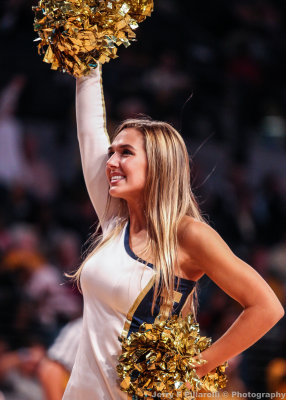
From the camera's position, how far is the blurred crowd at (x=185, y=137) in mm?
4809

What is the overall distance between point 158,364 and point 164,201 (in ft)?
1.72

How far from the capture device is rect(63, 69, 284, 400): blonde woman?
2.11m

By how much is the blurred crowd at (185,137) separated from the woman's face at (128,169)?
7.31 ft

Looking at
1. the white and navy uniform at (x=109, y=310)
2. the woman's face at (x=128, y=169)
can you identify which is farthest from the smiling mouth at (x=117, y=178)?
the white and navy uniform at (x=109, y=310)

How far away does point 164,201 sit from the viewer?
2.23m

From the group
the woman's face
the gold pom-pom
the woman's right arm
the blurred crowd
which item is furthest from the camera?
the blurred crowd

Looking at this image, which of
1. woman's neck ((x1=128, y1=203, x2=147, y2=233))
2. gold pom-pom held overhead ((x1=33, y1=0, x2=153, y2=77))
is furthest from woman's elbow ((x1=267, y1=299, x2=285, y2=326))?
gold pom-pom held overhead ((x1=33, y1=0, x2=153, y2=77))

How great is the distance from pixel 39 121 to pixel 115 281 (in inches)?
189

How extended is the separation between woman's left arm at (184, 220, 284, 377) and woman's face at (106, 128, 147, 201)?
259 millimetres

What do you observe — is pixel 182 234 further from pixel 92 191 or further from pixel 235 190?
pixel 235 190

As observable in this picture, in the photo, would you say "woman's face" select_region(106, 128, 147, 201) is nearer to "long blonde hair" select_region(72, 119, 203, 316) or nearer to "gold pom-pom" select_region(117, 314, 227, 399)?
"long blonde hair" select_region(72, 119, 203, 316)

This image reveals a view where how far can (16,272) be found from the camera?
504 centimetres

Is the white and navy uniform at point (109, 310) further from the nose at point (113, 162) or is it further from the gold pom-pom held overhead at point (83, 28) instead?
the gold pom-pom held overhead at point (83, 28)

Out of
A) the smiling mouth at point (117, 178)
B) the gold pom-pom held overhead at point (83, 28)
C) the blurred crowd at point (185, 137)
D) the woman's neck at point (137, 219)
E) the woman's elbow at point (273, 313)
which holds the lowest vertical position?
the blurred crowd at point (185, 137)
